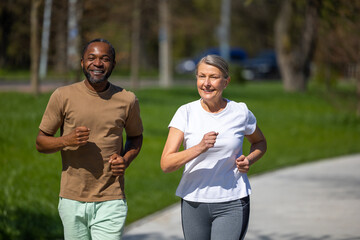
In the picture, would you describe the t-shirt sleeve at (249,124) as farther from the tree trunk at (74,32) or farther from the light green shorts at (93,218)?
the tree trunk at (74,32)

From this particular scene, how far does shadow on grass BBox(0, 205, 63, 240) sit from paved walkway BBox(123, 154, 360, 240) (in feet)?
2.54

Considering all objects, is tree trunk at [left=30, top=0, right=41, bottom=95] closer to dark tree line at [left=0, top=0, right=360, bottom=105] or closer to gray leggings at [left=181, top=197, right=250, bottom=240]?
dark tree line at [left=0, top=0, right=360, bottom=105]

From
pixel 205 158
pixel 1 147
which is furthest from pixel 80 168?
pixel 1 147

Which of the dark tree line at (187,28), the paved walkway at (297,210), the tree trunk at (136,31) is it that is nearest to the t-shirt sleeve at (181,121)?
the paved walkway at (297,210)

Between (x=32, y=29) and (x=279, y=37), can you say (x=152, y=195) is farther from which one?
(x=279, y=37)

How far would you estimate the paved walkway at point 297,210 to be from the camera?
263 inches

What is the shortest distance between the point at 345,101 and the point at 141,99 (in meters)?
6.68

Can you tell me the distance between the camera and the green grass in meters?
7.33

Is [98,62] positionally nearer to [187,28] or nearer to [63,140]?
[63,140]

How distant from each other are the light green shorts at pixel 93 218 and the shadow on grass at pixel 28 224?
285cm

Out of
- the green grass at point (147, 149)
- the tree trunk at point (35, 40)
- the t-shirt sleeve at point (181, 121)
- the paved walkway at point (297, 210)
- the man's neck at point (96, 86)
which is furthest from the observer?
the tree trunk at point (35, 40)

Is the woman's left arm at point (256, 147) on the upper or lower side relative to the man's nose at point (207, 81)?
lower

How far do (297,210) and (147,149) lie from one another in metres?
4.91

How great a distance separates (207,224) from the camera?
3762mm
